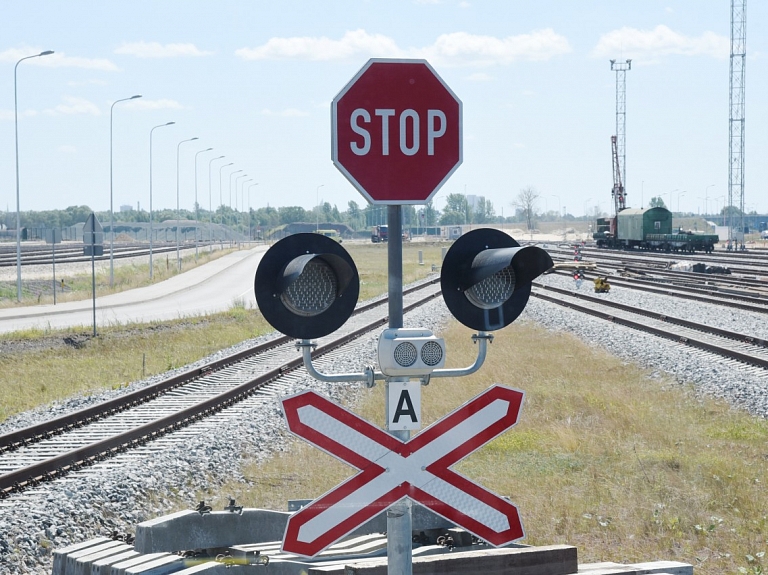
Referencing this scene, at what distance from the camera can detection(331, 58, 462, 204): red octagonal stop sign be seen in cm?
372

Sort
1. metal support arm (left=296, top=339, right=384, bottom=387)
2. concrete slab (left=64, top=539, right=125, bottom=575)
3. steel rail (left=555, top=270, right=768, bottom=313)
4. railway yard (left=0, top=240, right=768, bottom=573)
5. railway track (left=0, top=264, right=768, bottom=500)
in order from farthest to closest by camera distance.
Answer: steel rail (left=555, top=270, right=768, bottom=313)
railway track (left=0, top=264, right=768, bottom=500)
railway yard (left=0, top=240, right=768, bottom=573)
concrete slab (left=64, top=539, right=125, bottom=575)
metal support arm (left=296, top=339, right=384, bottom=387)

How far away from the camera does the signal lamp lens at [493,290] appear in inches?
157

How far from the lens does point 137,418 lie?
13445 millimetres

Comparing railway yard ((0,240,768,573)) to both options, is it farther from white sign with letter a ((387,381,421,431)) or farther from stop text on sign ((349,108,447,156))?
stop text on sign ((349,108,447,156))

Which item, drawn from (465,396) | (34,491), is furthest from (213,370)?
(34,491)

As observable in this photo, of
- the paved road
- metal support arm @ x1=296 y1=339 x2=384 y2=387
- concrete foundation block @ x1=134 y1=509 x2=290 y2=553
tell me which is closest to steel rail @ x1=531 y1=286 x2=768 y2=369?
the paved road

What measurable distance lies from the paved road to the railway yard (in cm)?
739

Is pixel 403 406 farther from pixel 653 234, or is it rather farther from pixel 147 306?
pixel 653 234

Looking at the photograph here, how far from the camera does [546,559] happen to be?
5.70 metres

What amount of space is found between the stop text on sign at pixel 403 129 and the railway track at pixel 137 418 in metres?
7.18

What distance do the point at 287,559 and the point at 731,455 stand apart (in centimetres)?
634

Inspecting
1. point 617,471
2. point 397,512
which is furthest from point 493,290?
point 617,471

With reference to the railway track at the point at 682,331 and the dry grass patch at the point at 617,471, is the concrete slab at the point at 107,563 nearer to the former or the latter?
the dry grass patch at the point at 617,471

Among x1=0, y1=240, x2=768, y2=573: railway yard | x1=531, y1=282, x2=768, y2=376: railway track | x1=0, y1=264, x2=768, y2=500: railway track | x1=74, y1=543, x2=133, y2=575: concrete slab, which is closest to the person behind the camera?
x1=74, y1=543, x2=133, y2=575: concrete slab
